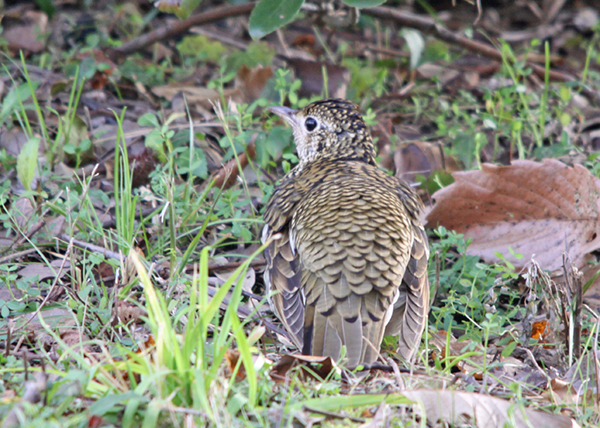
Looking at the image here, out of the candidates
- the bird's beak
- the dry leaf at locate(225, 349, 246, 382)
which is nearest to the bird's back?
the dry leaf at locate(225, 349, 246, 382)

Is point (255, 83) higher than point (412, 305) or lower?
higher

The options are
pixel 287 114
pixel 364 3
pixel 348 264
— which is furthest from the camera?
pixel 287 114

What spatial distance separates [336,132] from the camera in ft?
15.1

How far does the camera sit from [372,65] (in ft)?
22.6

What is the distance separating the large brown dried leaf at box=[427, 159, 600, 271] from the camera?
438 cm

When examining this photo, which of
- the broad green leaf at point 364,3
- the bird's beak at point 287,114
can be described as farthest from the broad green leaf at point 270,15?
the bird's beak at point 287,114

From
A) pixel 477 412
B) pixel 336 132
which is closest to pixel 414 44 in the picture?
pixel 336 132

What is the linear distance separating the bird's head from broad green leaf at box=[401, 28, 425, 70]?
1926 millimetres

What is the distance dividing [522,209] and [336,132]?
1415mm

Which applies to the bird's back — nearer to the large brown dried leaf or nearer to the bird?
the bird

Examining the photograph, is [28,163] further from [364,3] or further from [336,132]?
[364,3]

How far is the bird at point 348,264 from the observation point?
3.20 metres

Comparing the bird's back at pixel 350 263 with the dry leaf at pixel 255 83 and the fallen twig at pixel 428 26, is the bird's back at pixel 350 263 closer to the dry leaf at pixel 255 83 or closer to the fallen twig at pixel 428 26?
the dry leaf at pixel 255 83

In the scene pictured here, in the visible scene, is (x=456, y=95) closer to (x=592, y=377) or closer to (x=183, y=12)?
(x=183, y=12)
